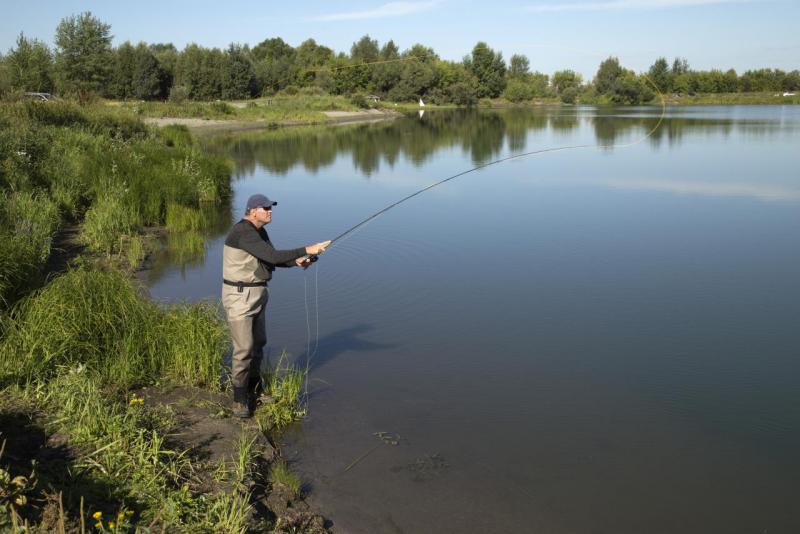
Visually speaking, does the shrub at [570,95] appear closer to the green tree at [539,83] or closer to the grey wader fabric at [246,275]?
the green tree at [539,83]

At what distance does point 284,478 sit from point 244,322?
1.17 m

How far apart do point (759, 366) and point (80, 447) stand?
569 cm

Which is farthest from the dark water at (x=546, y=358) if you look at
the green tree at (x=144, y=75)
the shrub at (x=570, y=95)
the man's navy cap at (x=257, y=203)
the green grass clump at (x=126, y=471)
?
the shrub at (x=570, y=95)

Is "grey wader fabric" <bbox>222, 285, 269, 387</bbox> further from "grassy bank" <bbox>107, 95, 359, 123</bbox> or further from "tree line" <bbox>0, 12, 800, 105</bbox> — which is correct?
"grassy bank" <bbox>107, 95, 359, 123</bbox>

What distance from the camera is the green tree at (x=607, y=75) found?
3310 inches

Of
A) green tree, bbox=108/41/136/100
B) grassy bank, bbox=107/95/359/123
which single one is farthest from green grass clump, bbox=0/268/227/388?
green tree, bbox=108/41/136/100

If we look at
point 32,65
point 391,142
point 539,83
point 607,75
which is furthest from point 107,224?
point 539,83

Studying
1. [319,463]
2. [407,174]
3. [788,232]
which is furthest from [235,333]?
[407,174]

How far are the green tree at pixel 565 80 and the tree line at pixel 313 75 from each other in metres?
0.15

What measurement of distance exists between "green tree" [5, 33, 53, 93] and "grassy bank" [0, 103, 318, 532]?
3084 cm

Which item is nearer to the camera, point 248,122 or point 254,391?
point 254,391

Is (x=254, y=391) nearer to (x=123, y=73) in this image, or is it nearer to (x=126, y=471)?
(x=126, y=471)

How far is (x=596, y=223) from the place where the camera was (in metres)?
13.0

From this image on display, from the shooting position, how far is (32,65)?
126 feet
